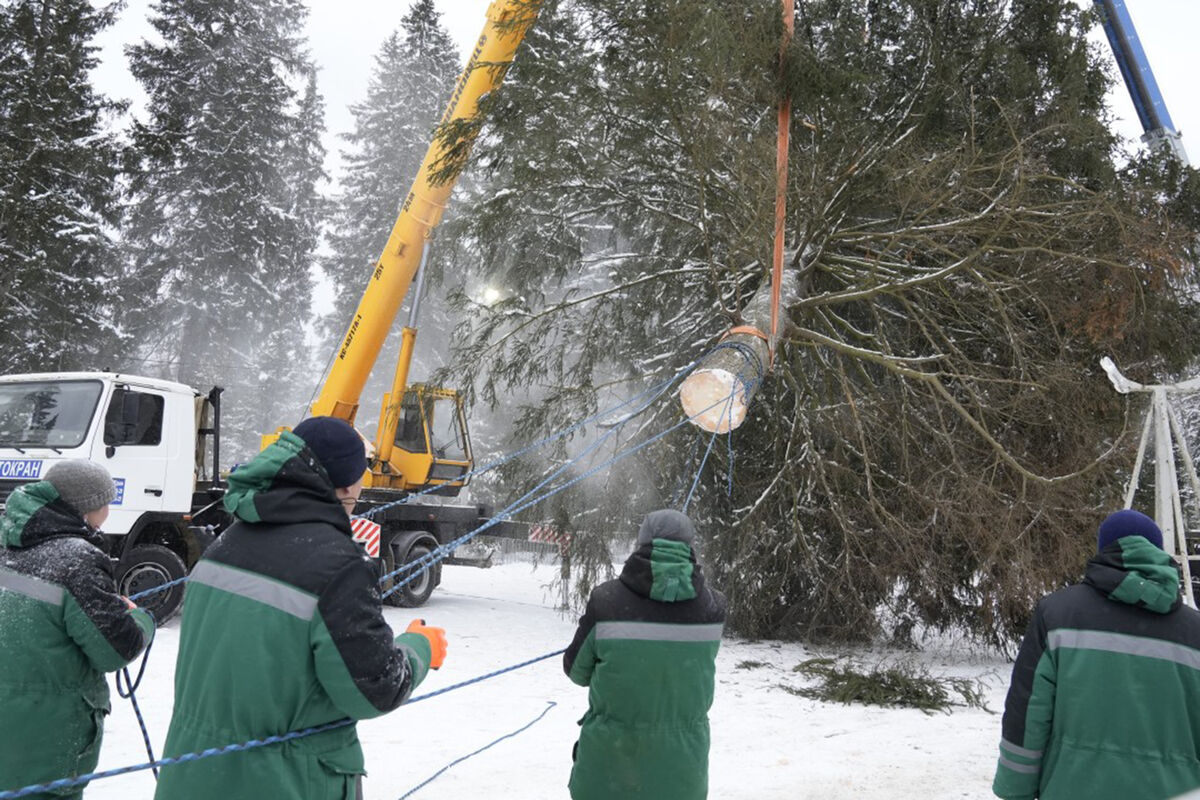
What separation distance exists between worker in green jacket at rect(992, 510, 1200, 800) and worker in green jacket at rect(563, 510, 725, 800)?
3.52 ft

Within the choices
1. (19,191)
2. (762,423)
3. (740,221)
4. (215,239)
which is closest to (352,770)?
(740,221)

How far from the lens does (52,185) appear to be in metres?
18.5

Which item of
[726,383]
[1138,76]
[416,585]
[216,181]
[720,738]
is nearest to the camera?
[726,383]

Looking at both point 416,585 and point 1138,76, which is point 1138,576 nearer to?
point 416,585

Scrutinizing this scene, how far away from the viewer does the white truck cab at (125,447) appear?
8.12 metres

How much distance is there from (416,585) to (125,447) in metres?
4.43

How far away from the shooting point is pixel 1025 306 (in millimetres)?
8742

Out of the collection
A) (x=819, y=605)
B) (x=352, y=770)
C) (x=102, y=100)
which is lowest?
(x=819, y=605)

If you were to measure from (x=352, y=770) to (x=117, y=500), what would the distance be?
7.18m

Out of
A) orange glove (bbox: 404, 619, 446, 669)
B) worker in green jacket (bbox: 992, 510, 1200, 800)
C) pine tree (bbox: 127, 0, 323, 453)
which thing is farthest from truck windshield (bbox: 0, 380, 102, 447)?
pine tree (bbox: 127, 0, 323, 453)

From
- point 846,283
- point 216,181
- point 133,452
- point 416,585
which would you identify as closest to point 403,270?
point 133,452

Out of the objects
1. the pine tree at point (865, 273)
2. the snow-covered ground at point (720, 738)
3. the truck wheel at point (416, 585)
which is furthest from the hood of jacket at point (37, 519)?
the truck wheel at point (416, 585)

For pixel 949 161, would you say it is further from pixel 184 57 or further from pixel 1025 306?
pixel 184 57

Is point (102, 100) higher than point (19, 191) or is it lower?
higher
